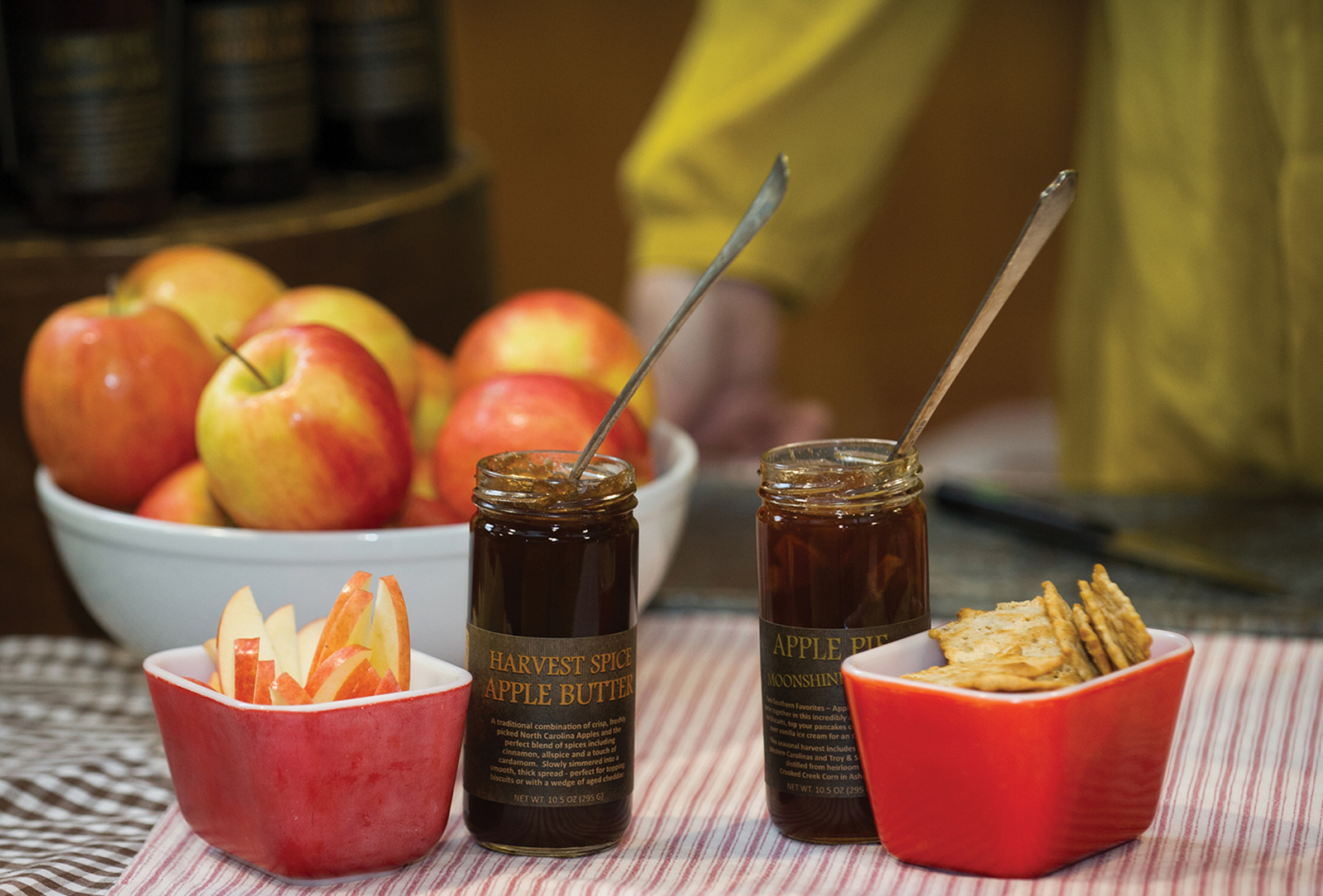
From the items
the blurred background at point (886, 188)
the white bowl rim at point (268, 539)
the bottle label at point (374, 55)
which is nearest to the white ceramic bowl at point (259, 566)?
the white bowl rim at point (268, 539)

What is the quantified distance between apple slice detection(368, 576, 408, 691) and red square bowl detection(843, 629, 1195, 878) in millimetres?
172

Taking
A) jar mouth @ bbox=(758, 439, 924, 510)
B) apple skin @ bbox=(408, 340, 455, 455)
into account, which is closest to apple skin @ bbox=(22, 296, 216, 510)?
apple skin @ bbox=(408, 340, 455, 455)

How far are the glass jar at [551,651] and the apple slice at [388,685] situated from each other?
30mm

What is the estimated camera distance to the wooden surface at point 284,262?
888 mm

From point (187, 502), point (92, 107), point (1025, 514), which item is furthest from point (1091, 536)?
point (92, 107)

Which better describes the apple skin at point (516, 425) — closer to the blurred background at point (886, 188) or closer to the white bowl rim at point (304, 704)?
the white bowl rim at point (304, 704)

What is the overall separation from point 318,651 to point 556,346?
30 centimetres

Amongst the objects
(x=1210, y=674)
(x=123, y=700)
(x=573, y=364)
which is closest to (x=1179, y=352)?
(x=1210, y=674)

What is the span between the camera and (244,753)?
51cm

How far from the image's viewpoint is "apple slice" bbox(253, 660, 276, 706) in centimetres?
53

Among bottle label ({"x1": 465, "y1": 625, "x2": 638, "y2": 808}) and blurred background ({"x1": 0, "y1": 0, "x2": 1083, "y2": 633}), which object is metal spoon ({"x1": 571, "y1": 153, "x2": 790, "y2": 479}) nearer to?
bottle label ({"x1": 465, "y1": 625, "x2": 638, "y2": 808})

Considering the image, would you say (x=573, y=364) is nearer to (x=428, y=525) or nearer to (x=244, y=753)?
(x=428, y=525)

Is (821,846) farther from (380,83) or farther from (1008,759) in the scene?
(380,83)

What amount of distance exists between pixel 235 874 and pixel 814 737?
0.23 meters
